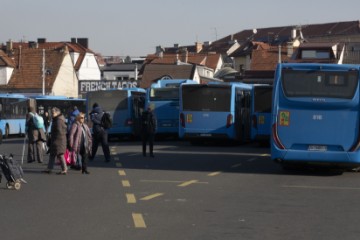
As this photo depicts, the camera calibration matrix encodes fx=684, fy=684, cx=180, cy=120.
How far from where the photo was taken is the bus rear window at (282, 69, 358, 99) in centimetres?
1755

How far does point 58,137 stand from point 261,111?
52.0ft

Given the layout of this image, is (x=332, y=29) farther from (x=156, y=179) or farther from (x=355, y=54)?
(x=156, y=179)

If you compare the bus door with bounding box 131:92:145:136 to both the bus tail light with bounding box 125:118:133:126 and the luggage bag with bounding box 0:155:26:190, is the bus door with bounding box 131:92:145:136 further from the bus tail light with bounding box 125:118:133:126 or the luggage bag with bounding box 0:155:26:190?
the luggage bag with bounding box 0:155:26:190

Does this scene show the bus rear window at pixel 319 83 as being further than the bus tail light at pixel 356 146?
Yes

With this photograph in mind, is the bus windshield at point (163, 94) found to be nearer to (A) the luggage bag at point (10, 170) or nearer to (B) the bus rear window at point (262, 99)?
(B) the bus rear window at point (262, 99)

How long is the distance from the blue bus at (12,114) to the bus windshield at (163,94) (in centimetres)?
1209

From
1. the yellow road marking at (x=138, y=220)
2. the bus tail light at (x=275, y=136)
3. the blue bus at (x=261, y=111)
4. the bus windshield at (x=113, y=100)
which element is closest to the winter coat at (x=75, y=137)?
the bus tail light at (x=275, y=136)

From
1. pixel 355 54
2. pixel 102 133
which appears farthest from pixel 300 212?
pixel 355 54

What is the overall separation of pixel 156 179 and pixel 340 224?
685 centimetres

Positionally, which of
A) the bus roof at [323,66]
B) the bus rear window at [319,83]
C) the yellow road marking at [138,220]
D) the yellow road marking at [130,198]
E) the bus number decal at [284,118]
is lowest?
the yellow road marking at [130,198]

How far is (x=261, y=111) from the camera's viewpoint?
1261 inches

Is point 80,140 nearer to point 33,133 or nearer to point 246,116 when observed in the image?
point 33,133

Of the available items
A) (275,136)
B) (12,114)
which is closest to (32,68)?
(12,114)

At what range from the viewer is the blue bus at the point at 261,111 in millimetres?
31703
